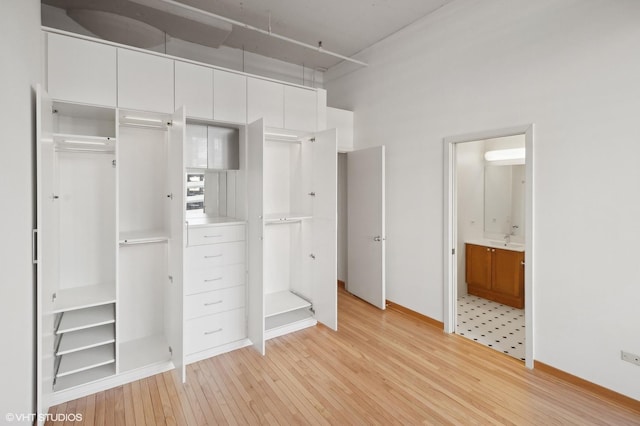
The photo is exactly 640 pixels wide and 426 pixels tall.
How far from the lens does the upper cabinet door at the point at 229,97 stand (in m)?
3.16

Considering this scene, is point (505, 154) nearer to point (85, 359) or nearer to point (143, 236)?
point (143, 236)

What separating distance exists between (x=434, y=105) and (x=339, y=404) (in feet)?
10.5

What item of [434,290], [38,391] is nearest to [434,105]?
[434,290]

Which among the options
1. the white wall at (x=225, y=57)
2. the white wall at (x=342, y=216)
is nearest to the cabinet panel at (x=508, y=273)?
the white wall at (x=342, y=216)

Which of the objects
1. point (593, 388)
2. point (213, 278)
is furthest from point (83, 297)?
→ point (593, 388)

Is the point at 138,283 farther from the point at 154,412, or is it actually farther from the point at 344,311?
the point at 344,311

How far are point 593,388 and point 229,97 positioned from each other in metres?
4.11

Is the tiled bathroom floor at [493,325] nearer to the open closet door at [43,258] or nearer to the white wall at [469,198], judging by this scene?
the white wall at [469,198]

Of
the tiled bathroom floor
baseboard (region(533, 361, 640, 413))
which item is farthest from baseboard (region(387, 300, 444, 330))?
baseboard (region(533, 361, 640, 413))

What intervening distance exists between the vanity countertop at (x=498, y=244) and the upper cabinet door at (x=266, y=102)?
3.31 meters

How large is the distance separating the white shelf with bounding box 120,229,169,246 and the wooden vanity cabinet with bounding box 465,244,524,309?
414cm

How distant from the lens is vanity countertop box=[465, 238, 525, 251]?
4261mm

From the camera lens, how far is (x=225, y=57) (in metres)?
4.36

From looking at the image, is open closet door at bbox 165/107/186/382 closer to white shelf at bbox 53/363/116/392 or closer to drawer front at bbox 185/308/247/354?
drawer front at bbox 185/308/247/354
